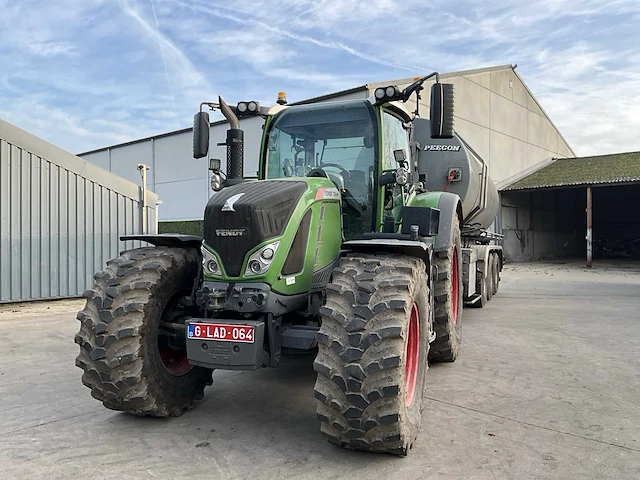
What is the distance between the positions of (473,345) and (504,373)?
141cm

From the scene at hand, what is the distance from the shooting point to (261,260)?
3641 mm

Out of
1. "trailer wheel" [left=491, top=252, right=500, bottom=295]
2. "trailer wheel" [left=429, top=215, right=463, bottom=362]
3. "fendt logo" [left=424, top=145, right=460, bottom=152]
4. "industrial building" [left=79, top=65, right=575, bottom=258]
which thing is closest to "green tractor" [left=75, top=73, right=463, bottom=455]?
"trailer wheel" [left=429, top=215, right=463, bottom=362]

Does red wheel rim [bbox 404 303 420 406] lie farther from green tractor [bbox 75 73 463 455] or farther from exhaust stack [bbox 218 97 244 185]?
exhaust stack [bbox 218 97 244 185]

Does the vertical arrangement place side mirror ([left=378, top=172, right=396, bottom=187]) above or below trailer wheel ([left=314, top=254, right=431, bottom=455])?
above

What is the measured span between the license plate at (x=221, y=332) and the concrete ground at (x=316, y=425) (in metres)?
0.76

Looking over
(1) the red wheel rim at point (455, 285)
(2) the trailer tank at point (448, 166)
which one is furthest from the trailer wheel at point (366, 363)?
(2) the trailer tank at point (448, 166)

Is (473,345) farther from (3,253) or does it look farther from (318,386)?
(3,253)

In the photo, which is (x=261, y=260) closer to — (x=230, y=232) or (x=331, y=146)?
(x=230, y=232)

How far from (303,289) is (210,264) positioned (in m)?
0.72

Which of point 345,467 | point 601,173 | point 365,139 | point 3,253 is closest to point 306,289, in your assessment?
point 345,467

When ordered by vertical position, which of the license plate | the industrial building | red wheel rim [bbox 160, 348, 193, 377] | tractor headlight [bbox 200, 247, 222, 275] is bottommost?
red wheel rim [bbox 160, 348, 193, 377]

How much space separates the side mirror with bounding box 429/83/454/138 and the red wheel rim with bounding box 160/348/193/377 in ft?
9.30

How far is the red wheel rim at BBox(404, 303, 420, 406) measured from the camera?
3814 mm

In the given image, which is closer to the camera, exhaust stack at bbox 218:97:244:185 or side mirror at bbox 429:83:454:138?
side mirror at bbox 429:83:454:138
